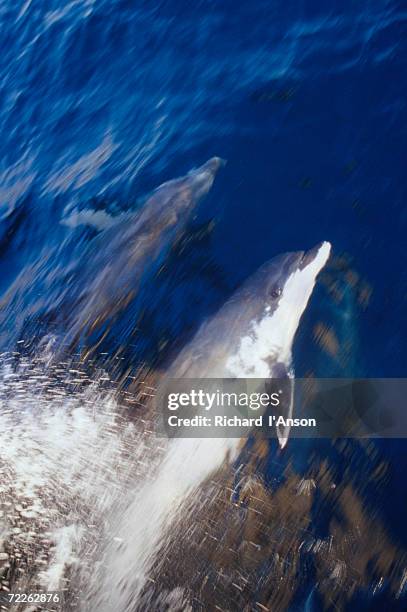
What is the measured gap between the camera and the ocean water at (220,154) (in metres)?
7.06

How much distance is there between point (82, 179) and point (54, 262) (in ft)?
6.85

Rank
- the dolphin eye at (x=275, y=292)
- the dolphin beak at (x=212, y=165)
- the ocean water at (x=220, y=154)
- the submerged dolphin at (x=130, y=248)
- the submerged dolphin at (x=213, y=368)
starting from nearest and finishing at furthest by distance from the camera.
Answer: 1. the submerged dolphin at (x=213, y=368)
2. the ocean water at (x=220, y=154)
3. the dolphin eye at (x=275, y=292)
4. the submerged dolphin at (x=130, y=248)
5. the dolphin beak at (x=212, y=165)

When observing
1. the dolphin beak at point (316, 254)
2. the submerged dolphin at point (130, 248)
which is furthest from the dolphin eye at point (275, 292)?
the submerged dolphin at point (130, 248)

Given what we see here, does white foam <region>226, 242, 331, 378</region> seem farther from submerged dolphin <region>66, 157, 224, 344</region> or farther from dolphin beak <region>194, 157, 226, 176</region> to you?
dolphin beak <region>194, 157, 226, 176</region>

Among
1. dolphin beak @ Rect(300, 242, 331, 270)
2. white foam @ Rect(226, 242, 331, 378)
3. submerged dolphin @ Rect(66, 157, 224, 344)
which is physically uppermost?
submerged dolphin @ Rect(66, 157, 224, 344)

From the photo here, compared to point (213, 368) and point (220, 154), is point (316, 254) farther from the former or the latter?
point (220, 154)

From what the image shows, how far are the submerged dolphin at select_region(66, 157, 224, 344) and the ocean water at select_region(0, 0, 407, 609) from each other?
25cm

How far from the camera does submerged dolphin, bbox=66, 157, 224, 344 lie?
8203 millimetres

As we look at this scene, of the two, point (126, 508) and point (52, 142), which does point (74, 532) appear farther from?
point (52, 142)

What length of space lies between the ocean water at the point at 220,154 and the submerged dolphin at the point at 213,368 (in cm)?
24

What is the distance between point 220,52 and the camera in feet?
36.1

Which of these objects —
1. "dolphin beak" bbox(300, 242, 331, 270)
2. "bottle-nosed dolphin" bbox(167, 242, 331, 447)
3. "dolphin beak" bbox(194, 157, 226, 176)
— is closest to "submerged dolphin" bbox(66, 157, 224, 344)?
"dolphin beak" bbox(194, 157, 226, 176)

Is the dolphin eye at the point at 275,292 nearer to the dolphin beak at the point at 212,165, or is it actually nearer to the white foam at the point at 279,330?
the white foam at the point at 279,330

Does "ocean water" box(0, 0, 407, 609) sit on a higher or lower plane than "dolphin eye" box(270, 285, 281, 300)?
higher
